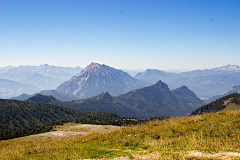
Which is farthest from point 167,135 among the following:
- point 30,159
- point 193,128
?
point 30,159

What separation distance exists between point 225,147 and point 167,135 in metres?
7.32

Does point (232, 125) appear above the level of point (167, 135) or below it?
above

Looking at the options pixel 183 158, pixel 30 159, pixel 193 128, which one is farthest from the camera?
pixel 193 128

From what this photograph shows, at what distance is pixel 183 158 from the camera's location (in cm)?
1059

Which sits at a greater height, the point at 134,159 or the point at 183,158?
the point at 183,158

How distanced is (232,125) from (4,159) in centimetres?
2791

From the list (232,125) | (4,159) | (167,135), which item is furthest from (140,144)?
(4,159)

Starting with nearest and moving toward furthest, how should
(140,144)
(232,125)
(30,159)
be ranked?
1. (30,159)
2. (140,144)
3. (232,125)

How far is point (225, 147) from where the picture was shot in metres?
13.4

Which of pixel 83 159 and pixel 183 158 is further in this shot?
pixel 83 159

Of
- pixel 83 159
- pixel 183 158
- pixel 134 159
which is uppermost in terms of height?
pixel 183 158

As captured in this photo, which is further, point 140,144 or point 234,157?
point 140,144

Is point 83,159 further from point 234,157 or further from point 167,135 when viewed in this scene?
point 234,157

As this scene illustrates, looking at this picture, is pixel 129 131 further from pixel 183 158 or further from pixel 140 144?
pixel 183 158
